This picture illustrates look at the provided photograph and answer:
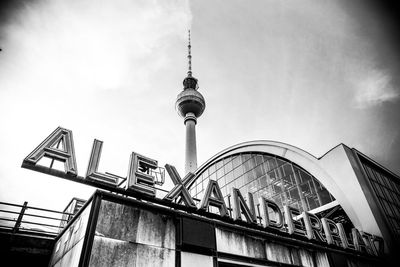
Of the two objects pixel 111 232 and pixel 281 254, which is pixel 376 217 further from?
pixel 111 232

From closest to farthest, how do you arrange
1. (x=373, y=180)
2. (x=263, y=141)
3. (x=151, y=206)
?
(x=151, y=206)
(x=373, y=180)
(x=263, y=141)

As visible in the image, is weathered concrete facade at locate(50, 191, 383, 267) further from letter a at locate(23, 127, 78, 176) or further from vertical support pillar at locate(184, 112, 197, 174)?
vertical support pillar at locate(184, 112, 197, 174)

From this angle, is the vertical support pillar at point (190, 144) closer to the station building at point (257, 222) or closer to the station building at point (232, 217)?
the station building at point (257, 222)

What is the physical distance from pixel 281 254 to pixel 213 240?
432 cm

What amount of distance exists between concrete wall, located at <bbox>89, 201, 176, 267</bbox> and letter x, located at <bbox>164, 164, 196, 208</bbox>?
1.11 metres

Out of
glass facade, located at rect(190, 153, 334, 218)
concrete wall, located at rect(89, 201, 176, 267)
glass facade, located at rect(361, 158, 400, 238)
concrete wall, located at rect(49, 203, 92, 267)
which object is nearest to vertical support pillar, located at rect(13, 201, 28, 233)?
concrete wall, located at rect(49, 203, 92, 267)

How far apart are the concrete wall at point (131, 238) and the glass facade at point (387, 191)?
17.8 m

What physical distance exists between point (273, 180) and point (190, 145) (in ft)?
107

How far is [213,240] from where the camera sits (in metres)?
11.3

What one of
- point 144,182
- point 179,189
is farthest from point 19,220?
point 179,189

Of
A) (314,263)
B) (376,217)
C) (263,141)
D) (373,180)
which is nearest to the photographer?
(314,263)

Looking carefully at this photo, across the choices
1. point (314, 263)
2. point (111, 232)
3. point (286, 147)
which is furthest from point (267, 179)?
point (111, 232)

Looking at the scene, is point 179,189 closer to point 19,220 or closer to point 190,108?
point 19,220

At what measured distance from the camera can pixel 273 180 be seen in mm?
25219
